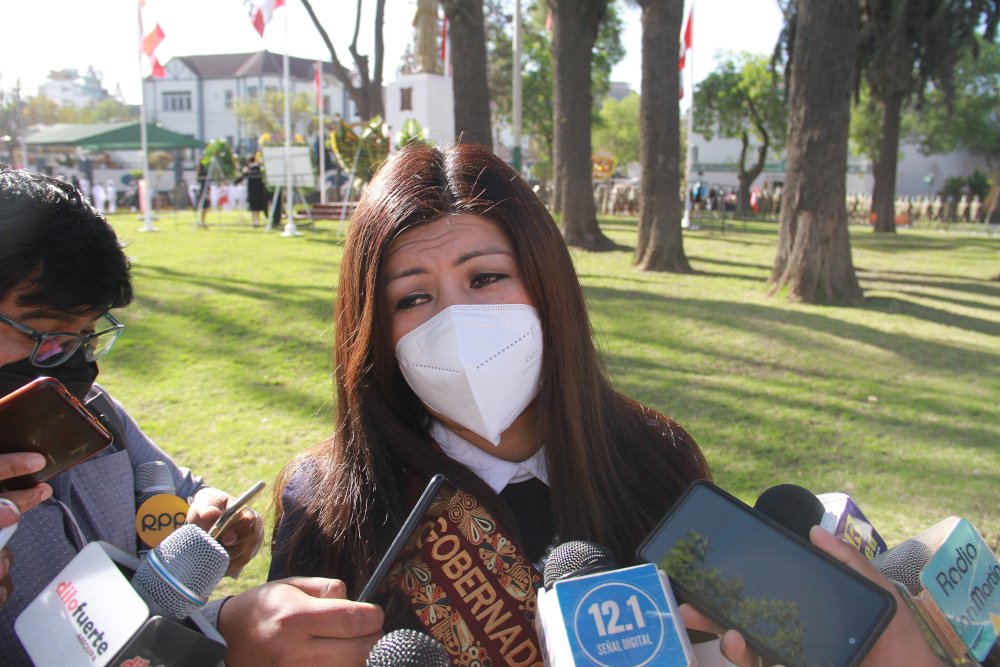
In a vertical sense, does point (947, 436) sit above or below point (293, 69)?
below

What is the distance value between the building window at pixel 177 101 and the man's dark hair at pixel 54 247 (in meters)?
95.7

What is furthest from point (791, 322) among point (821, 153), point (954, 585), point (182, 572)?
point (182, 572)

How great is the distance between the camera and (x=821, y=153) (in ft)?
33.6

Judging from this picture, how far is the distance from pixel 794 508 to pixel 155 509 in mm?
1619

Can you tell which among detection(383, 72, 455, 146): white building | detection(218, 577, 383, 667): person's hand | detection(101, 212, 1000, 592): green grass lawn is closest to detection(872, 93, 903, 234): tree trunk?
detection(101, 212, 1000, 592): green grass lawn

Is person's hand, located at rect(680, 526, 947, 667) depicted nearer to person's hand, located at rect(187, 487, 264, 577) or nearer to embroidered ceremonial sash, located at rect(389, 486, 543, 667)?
embroidered ceremonial sash, located at rect(389, 486, 543, 667)

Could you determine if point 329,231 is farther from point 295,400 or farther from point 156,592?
point 156,592

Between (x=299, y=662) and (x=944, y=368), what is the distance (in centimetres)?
757

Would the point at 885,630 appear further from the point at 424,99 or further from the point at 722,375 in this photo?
the point at 424,99

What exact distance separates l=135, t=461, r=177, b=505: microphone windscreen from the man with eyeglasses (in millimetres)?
142

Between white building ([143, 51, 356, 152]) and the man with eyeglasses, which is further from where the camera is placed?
white building ([143, 51, 356, 152])

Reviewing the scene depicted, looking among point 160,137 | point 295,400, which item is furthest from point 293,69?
point 295,400

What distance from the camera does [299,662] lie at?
124 centimetres

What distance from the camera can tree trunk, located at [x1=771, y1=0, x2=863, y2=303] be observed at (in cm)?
998
